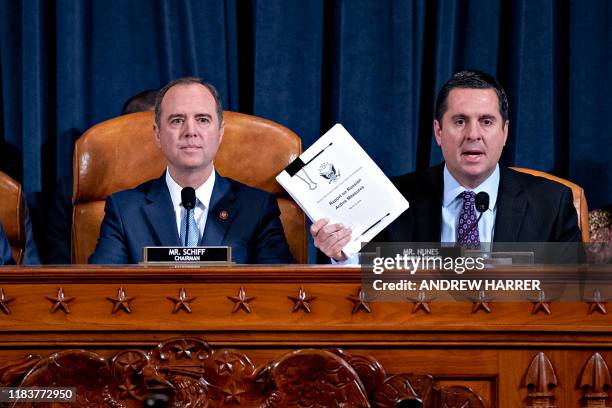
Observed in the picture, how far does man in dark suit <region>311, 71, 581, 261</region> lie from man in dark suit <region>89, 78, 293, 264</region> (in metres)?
0.33

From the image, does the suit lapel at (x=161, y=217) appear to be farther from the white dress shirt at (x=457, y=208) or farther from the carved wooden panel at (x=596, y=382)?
the carved wooden panel at (x=596, y=382)

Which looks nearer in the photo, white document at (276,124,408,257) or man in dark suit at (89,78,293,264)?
white document at (276,124,408,257)

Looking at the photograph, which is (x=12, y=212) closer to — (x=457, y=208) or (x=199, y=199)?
(x=199, y=199)

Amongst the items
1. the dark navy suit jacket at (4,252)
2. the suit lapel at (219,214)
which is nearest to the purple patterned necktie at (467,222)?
the suit lapel at (219,214)

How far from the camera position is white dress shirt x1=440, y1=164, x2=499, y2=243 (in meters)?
2.38

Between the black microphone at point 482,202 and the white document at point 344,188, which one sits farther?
the white document at point 344,188

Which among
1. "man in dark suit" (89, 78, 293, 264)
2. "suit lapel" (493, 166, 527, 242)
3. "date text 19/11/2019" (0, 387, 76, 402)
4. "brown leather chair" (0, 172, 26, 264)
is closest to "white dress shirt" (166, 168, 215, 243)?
"man in dark suit" (89, 78, 293, 264)

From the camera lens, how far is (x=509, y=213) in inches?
94.0

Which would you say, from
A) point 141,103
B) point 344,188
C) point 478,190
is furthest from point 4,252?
point 478,190

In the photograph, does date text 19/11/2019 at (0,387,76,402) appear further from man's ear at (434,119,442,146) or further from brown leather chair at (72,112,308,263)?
man's ear at (434,119,442,146)

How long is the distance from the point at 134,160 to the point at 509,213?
1.10 metres

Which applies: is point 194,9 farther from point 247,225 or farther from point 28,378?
point 28,378

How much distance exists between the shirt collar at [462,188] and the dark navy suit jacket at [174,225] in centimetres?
44

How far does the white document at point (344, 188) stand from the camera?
2.18 meters
